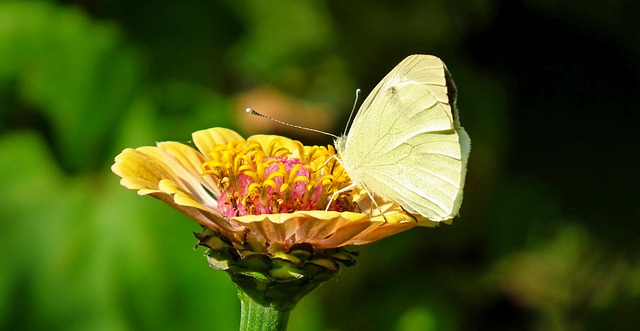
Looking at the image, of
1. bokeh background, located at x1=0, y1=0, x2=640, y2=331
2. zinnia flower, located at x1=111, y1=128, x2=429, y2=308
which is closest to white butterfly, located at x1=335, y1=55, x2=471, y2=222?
zinnia flower, located at x1=111, y1=128, x2=429, y2=308

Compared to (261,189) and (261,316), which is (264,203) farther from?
(261,316)

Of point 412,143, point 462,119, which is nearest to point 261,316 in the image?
point 412,143

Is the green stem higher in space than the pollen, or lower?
lower

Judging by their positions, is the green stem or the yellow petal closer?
the green stem

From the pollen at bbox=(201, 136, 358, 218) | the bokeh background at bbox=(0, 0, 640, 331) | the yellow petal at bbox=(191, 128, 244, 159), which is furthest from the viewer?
the bokeh background at bbox=(0, 0, 640, 331)

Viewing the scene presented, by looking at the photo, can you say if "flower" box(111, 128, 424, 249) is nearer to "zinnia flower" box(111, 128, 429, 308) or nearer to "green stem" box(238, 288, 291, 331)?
"zinnia flower" box(111, 128, 429, 308)

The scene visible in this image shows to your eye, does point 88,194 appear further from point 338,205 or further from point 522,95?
point 522,95

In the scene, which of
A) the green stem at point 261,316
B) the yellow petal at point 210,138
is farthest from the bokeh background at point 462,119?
the green stem at point 261,316
